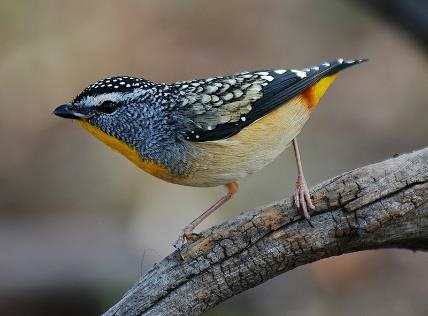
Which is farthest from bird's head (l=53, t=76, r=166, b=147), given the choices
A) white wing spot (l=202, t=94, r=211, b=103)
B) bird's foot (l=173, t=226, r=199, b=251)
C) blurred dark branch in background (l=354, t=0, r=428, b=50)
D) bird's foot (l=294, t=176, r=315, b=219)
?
blurred dark branch in background (l=354, t=0, r=428, b=50)

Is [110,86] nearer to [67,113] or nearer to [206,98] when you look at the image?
[67,113]

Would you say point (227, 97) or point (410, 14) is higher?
point (410, 14)

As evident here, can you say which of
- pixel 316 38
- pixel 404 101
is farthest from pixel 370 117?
pixel 316 38

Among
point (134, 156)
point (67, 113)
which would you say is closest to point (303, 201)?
point (134, 156)

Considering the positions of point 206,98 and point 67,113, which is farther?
point 206,98

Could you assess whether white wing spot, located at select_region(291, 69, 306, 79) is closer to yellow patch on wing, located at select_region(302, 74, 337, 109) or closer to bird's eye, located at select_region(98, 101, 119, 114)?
yellow patch on wing, located at select_region(302, 74, 337, 109)

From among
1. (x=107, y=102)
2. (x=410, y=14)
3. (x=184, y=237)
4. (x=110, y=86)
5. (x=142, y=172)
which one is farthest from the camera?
(x=142, y=172)

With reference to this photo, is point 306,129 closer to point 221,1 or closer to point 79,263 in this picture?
point 221,1
